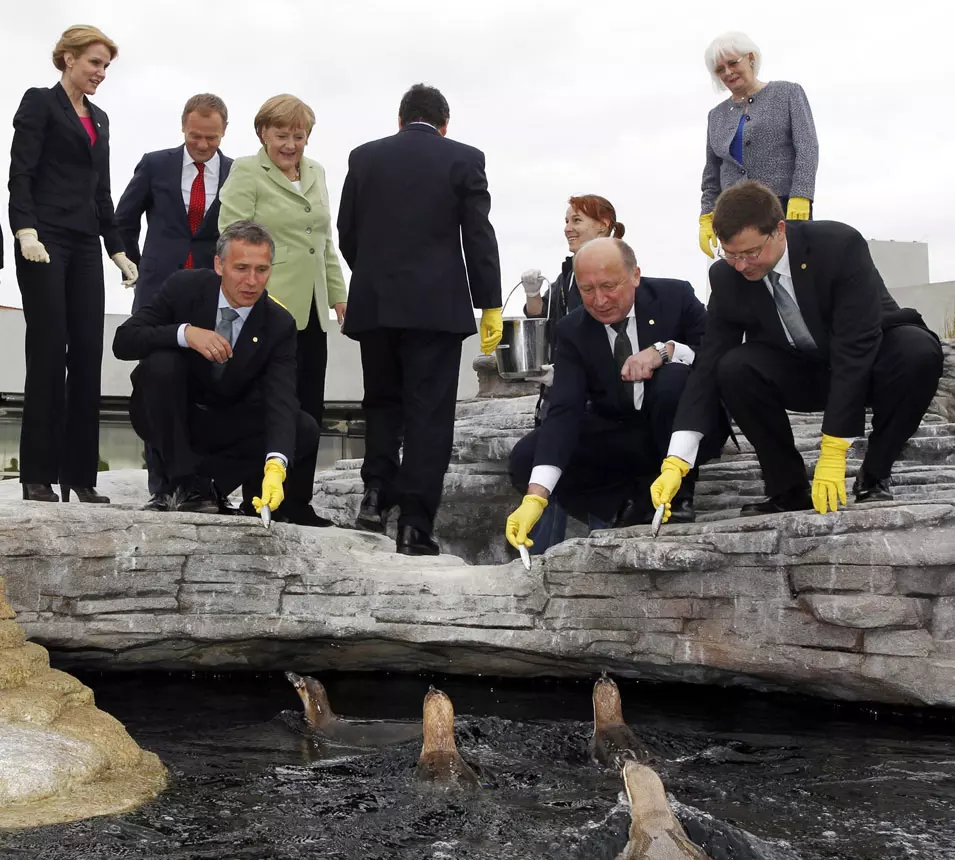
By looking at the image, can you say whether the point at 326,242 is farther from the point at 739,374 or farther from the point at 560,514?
the point at 739,374

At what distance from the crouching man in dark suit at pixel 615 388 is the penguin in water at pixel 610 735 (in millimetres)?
1283

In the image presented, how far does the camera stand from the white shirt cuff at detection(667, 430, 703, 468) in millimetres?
4598

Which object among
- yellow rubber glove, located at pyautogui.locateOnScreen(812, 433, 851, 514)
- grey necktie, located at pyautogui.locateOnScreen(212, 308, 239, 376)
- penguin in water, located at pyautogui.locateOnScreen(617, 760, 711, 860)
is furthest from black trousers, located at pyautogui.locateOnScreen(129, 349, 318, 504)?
penguin in water, located at pyautogui.locateOnScreen(617, 760, 711, 860)

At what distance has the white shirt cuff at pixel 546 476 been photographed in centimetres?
474

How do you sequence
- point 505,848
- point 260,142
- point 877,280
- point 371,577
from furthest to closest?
point 260,142 < point 371,577 < point 877,280 < point 505,848

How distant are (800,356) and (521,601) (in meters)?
1.52

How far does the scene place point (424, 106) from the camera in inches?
214

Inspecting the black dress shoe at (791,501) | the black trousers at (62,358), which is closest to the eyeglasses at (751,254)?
the black dress shoe at (791,501)

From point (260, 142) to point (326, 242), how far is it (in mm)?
572

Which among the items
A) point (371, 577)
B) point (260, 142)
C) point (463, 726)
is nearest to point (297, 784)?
point (463, 726)

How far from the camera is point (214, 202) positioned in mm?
5961

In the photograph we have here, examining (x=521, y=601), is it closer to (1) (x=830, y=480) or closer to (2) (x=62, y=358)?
(1) (x=830, y=480)

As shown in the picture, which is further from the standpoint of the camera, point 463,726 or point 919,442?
point 919,442

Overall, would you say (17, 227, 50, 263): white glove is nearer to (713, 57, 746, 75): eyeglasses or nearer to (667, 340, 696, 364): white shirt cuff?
(667, 340, 696, 364): white shirt cuff
